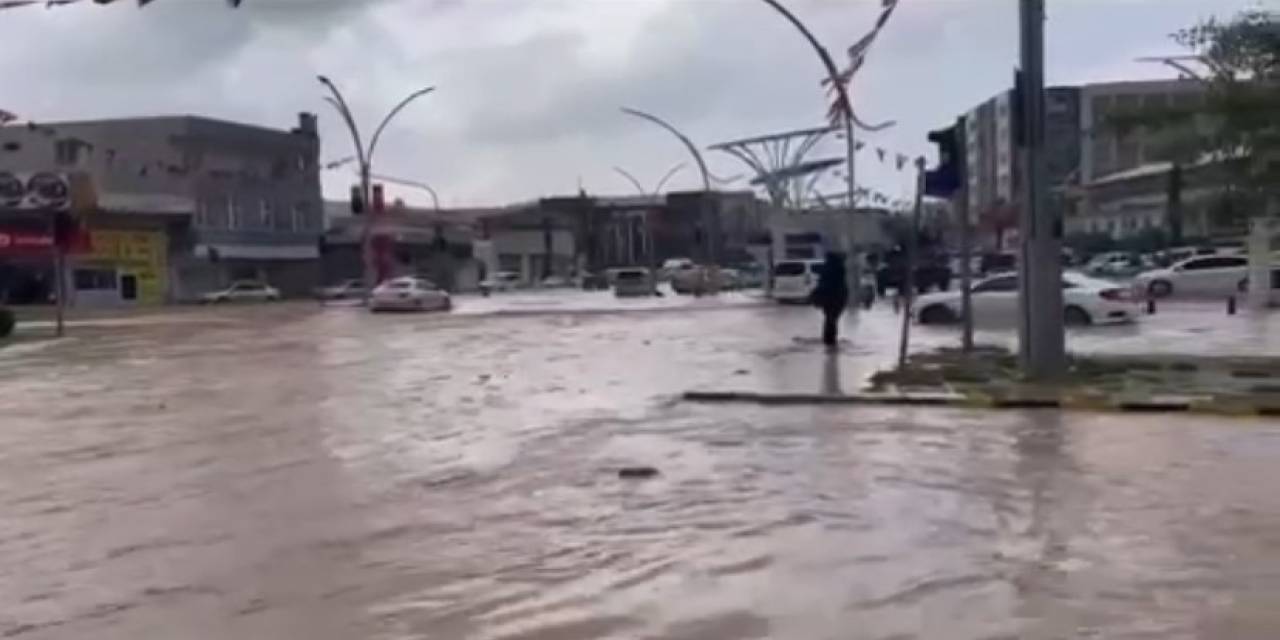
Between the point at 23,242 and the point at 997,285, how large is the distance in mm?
50980

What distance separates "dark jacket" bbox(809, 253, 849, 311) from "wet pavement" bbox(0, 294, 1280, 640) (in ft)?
20.6

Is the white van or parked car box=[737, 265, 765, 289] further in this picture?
parked car box=[737, 265, 765, 289]

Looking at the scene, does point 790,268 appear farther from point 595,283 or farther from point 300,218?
point 595,283

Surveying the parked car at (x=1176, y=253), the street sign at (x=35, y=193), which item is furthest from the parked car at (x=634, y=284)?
the street sign at (x=35, y=193)

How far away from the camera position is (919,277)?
2490 inches

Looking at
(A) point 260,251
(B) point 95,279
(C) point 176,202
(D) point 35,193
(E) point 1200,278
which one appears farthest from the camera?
(A) point 260,251

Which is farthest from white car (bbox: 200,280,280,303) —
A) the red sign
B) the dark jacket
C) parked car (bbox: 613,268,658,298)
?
the dark jacket

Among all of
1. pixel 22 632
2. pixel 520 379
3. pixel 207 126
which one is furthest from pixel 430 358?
pixel 207 126

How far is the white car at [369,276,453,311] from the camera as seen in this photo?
61.8 m

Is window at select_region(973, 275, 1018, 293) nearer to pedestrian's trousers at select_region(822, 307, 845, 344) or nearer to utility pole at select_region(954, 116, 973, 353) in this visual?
pedestrian's trousers at select_region(822, 307, 845, 344)

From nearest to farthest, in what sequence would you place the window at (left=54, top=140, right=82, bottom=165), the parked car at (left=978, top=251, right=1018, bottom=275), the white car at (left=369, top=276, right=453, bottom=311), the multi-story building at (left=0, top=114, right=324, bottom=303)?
the parked car at (left=978, top=251, right=1018, bottom=275)
the white car at (left=369, top=276, right=453, bottom=311)
the multi-story building at (left=0, top=114, right=324, bottom=303)
the window at (left=54, top=140, right=82, bottom=165)

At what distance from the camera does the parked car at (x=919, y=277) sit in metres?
63.1

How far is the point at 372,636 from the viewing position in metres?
8.09

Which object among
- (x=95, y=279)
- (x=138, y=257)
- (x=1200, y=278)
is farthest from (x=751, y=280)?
(x=1200, y=278)
